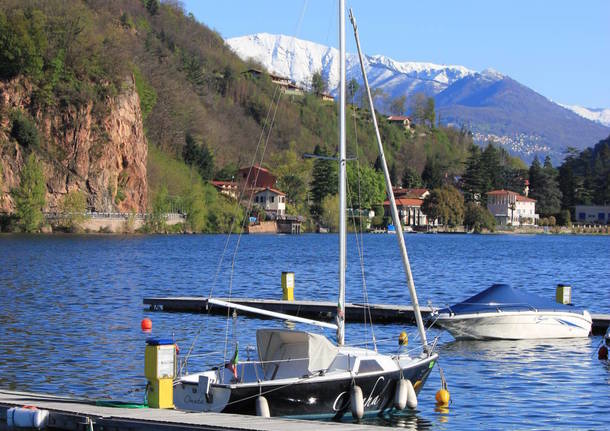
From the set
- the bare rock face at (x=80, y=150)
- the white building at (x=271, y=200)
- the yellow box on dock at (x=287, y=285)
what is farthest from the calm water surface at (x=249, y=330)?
the white building at (x=271, y=200)

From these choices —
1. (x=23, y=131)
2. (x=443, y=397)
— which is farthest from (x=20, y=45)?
(x=443, y=397)

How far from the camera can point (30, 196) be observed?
129m

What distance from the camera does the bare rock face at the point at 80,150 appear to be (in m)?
136

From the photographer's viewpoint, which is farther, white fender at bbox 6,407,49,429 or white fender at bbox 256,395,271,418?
white fender at bbox 256,395,271,418

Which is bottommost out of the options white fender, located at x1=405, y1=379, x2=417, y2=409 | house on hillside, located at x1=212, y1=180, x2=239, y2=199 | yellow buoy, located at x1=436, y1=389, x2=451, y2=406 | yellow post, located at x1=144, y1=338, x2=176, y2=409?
yellow buoy, located at x1=436, y1=389, x2=451, y2=406

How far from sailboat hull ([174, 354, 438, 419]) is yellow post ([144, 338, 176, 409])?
0.85m

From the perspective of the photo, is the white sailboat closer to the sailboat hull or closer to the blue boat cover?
the sailboat hull

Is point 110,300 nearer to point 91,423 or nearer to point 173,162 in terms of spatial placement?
point 91,423

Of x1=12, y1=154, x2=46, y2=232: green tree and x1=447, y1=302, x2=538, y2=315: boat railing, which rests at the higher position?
x1=12, y1=154, x2=46, y2=232: green tree

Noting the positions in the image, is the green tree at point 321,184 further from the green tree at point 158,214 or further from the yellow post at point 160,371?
the yellow post at point 160,371

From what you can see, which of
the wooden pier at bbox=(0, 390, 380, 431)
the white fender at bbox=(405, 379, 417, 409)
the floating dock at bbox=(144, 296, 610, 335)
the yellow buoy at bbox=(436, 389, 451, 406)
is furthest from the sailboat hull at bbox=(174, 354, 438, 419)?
the floating dock at bbox=(144, 296, 610, 335)

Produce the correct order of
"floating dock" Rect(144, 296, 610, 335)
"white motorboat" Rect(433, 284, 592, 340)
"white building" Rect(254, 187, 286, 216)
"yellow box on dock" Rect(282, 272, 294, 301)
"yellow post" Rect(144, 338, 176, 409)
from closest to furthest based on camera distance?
"yellow post" Rect(144, 338, 176, 409), "white motorboat" Rect(433, 284, 592, 340), "floating dock" Rect(144, 296, 610, 335), "yellow box on dock" Rect(282, 272, 294, 301), "white building" Rect(254, 187, 286, 216)

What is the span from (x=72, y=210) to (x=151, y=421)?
4776 inches

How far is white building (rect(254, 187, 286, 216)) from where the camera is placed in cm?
19012
